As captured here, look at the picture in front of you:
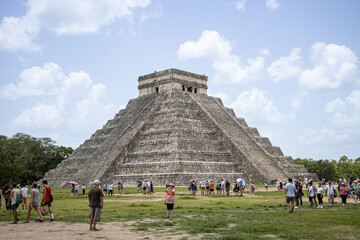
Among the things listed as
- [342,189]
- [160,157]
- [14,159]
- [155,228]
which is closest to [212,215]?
[155,228]

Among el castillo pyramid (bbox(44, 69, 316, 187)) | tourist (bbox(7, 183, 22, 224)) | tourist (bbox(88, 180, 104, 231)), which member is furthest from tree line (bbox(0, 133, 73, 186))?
tourist (bbox(88, 180, 104, 231))

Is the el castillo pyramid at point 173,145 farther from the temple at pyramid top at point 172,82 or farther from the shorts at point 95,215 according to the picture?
the shorts at point 95,215

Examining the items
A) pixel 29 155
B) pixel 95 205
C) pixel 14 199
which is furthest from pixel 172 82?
pixel 95 205

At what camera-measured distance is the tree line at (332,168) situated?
185 feet

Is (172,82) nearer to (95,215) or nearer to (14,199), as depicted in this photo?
(14,199)

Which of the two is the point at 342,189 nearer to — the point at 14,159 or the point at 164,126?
the point at 164,126

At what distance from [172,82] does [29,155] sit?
2369 centimetres

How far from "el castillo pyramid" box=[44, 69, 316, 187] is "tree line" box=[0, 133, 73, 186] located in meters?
9.28

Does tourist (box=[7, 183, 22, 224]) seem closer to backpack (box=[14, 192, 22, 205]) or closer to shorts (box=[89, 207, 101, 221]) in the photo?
backpack (box=[14, 192, 22, 205])

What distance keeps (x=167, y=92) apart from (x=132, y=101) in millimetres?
6052

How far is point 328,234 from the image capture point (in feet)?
32.2

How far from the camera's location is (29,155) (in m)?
55.8

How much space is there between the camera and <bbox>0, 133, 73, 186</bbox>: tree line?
51.1m

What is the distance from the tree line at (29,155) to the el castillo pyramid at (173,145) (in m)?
9.28
